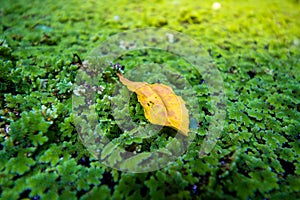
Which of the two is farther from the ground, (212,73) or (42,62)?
(42,62)

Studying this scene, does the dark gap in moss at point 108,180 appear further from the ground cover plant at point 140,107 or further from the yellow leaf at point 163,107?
the yellow leaf at point 163,107

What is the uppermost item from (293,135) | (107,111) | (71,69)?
(71,69)

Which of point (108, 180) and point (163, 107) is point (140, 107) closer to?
point (163, 107)

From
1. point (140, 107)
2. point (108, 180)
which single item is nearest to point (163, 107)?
point (140, 107)

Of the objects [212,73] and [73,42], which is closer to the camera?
[212,73]

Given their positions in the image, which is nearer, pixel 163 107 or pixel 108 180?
pixel 108 180

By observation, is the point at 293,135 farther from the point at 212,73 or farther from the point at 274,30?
the point at 274,30

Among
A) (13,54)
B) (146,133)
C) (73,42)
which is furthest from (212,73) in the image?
(13,54)
